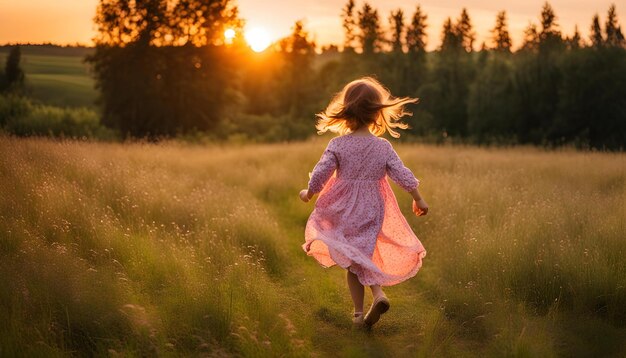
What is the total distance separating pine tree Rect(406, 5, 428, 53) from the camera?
49.8 m

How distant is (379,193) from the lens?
5.27 metres

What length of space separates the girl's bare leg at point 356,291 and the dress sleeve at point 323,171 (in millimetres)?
826

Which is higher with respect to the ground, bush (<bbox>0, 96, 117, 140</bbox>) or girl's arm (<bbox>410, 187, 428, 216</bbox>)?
girl's arm (<bbox>410, 187, 428, 216</bbox>)

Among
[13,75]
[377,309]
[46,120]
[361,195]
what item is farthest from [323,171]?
[13,75]

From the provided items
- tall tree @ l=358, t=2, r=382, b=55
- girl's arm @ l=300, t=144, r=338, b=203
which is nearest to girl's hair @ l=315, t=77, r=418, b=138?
girl's arm @ l=300, t=144, r=338, b=203

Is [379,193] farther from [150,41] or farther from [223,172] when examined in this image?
[150,41]

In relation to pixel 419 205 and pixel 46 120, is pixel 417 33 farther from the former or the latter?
pixel 419 205

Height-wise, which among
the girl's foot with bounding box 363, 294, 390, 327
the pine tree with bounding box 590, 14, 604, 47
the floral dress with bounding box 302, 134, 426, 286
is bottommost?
the girl's foot with bounding box 363, 294, 390, 327

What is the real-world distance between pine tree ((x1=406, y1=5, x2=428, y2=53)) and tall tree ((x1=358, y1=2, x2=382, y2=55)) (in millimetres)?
2719

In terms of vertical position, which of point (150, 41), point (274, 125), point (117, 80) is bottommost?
point (274, 125)

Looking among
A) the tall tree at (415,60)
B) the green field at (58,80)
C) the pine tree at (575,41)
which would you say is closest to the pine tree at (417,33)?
the tall tree at (415,60)

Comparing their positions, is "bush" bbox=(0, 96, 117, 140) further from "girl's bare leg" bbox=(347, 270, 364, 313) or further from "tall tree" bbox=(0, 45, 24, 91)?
"girl's bare leg" bbox=(347, 270, 364, 313)

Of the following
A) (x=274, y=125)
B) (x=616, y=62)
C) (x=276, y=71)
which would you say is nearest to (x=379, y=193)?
(x=616, y=62)

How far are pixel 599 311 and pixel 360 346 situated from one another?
2.21 metres
